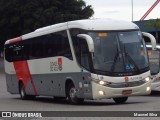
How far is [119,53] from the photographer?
19.7 m

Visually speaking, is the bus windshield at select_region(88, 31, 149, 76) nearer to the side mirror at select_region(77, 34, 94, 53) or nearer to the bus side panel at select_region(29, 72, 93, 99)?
the side mirror at select_region(77, 34, 94, 53)

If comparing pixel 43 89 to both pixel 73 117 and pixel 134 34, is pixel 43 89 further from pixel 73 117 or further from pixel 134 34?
pixel 73 117

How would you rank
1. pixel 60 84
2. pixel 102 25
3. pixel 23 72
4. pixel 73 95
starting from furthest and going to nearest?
pixel 23 72, pixel 60 84, pixel 73 95, pixel 102 25

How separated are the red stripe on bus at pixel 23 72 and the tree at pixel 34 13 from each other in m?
33.0

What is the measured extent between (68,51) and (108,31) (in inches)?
74.0

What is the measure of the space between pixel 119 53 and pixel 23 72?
827cm

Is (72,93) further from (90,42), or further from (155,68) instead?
(155,68)

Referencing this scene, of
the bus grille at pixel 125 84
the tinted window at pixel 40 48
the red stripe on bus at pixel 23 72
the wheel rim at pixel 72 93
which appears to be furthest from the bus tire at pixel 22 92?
the bus grille at pixel 125 84

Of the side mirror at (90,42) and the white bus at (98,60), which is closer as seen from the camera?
the side mirror at (90,42)

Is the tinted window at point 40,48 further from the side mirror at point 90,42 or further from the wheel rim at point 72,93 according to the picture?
the side mirror at point 90,42

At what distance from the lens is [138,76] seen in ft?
65.5

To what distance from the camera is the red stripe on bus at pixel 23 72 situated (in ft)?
85.7

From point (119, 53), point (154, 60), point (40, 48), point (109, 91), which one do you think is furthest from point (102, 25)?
point (154, 60)

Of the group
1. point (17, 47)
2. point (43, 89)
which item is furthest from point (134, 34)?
point (17, 47)
